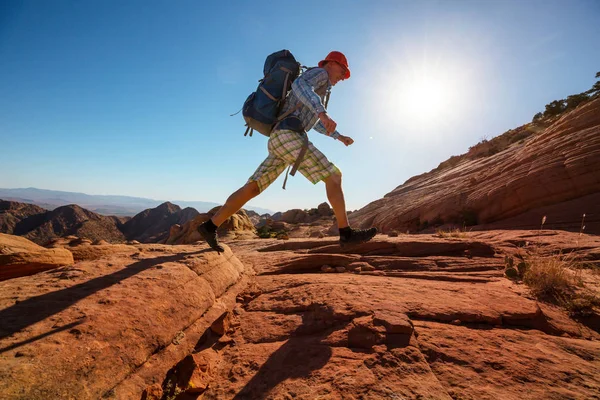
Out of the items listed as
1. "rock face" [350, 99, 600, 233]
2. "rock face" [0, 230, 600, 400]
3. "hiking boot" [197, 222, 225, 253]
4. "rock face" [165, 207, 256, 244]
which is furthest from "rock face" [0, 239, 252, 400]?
"rock face" [165, 207, 256, 244]

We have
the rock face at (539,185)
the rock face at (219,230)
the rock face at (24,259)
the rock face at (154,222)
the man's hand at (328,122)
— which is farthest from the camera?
the rock face at (154,222)

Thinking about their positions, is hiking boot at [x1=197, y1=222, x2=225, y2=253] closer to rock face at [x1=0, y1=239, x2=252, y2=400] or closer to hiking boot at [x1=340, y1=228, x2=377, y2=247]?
rock face at [x1=0, y1=239, x2=252, y2=400]

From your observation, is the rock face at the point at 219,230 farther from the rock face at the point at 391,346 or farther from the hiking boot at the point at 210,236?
the rock face at the point at 391,346

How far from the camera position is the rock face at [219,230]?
15.0 metres

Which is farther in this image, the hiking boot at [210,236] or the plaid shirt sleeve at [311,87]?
the hiking boot at [210,236]

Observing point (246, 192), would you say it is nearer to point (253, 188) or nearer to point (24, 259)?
point (253, 188)

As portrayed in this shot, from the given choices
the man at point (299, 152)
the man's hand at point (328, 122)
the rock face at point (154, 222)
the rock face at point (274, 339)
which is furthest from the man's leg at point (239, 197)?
the rock face at point (154, 222)

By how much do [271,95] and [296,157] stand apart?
873 millimetres

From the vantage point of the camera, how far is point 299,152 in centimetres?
357

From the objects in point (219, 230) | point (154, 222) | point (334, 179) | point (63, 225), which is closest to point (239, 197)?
point (334, 179)

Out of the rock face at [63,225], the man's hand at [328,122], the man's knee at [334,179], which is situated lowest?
the rock face at [63,225]

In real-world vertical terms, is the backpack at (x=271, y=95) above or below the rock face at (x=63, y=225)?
above

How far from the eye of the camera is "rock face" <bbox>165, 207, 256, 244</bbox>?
15000 mm

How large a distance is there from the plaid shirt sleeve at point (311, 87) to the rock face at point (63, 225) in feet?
105
